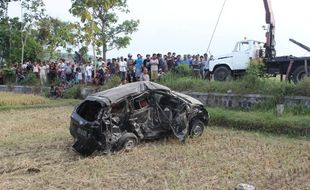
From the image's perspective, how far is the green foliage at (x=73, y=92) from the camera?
26.4 metres

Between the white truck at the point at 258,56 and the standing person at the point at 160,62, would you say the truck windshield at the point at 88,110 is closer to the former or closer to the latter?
the white truck at the point at 258,56

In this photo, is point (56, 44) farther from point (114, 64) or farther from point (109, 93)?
point (109, 93)

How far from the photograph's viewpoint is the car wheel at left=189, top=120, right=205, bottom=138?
13.5 metres

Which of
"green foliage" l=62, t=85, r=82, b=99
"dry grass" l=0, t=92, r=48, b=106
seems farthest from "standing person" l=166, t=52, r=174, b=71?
"dry grass" l=0, t=92, r=48, b=106

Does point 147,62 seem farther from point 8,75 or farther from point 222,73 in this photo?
point 8,75

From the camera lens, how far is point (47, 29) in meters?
42.3

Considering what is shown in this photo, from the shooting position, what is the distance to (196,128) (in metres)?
13.6

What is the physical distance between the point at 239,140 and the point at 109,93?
4.01m

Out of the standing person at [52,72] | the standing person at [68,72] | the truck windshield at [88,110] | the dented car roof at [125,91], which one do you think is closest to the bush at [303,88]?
the dented car roof at [125,91]

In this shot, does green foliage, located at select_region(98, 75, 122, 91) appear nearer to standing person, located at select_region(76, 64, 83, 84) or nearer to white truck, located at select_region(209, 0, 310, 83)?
standing person, located at select_region(76, 64, 83, 84)

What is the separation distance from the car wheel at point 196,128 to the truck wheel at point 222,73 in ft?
26.6

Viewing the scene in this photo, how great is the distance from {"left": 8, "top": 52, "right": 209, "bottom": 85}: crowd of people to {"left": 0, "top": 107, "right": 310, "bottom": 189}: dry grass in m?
7.86

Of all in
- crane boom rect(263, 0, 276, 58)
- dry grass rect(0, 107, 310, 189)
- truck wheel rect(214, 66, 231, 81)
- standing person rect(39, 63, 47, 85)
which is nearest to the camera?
dry grass rect(0, 107, 310, 189)

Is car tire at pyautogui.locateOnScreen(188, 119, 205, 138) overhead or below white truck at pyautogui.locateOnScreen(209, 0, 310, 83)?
below
